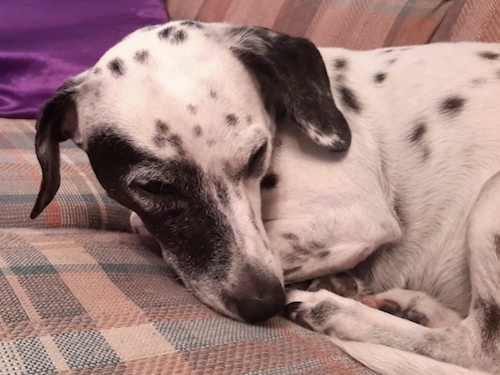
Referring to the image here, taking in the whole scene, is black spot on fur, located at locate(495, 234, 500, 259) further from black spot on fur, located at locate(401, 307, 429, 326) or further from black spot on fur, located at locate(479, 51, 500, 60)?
black spot on fur, located at locate(479, 51, 500, 60)

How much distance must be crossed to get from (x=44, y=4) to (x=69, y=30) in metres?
0.20

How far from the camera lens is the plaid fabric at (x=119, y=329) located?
1016 mm

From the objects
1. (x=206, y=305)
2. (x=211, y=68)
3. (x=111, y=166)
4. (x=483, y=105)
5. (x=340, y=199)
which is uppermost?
(x=483, y=105)

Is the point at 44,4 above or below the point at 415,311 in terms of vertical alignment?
below

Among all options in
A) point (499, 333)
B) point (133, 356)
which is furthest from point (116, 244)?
point (499, 333)

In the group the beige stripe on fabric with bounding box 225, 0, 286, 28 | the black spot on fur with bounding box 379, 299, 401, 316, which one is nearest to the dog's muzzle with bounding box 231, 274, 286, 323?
the black spot on fur with bounding box 379, 299, 401, 316

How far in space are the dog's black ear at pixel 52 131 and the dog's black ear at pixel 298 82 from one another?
444mm

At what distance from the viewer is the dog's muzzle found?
128 cm

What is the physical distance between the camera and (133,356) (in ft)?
A: 3.41

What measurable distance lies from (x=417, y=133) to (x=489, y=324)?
544 millimetres

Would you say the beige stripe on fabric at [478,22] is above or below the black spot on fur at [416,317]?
above

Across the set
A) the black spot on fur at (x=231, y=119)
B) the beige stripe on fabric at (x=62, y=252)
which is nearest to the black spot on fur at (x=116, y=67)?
the black spot on fur at (x=231, y=119)

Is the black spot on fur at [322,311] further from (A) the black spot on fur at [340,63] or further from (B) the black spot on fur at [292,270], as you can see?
(A) the black spot on fur at [340,63]

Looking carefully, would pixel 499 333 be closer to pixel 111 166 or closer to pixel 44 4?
pixel 111 166
